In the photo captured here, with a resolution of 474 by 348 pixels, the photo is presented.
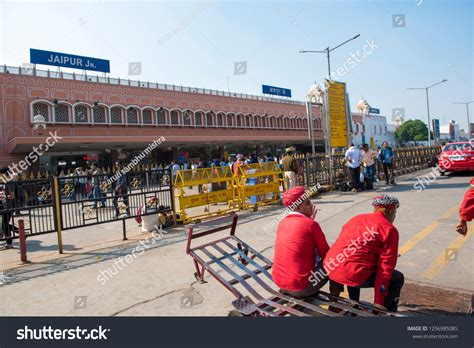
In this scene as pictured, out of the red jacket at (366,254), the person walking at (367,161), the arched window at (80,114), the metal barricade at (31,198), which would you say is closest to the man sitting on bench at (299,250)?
the red jacket at (366,254)

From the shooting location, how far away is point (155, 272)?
Answer: 5328mm

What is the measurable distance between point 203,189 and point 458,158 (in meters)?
12.2

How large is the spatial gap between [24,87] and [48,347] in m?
25.5

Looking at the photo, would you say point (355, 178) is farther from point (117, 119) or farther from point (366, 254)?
point (117, 119)

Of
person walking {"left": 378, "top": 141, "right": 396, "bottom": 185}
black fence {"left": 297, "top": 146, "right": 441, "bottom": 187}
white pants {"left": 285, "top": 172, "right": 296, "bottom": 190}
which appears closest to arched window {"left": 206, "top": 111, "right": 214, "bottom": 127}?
black fence {"left": 297, "top": 146, "right": 441, "bottom": 187}

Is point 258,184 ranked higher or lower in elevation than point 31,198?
lower

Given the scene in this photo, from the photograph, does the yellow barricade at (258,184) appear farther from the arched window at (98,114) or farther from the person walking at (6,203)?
the arched window at (98,114)

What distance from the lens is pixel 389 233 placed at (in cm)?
284

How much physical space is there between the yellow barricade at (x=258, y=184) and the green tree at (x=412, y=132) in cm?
7942

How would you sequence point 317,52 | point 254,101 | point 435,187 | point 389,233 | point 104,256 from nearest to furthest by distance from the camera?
point 389,233, point 104,256, point 435,187, point 317,52, point 254,101

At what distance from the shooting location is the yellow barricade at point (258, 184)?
415 inches

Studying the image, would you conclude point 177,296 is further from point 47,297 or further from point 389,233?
point 389,233

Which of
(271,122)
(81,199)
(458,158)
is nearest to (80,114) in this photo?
(81,199)

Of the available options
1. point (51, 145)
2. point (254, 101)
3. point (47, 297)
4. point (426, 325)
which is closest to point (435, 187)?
point (426, 325)
